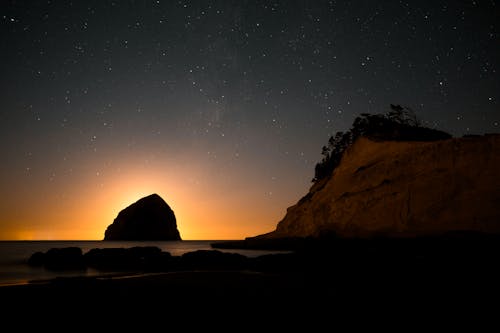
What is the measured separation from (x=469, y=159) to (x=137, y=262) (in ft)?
85.9

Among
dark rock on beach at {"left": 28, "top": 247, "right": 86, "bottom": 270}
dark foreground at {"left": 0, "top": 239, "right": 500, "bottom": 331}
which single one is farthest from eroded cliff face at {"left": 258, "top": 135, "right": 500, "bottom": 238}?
dark rock on beach at {"left": 28, "top": 247, "right": 86, "bottom": 270}

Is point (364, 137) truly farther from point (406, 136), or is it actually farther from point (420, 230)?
point (420, 230)

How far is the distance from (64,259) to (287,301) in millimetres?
22048

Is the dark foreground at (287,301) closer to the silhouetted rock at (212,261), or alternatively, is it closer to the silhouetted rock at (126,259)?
the silhouetted rock at (212,261)

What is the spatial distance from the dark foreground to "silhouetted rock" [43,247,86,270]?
1456 cm

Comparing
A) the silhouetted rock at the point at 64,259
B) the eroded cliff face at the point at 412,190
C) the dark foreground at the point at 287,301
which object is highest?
the eroded cliff face at the point at 412,190

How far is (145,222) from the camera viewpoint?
521ft

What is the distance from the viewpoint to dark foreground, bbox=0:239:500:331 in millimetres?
5930

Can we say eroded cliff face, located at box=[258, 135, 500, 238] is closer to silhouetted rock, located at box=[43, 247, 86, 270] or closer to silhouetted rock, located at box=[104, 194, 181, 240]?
silhouetted rock, located at box=[43, 247, 86, 270]

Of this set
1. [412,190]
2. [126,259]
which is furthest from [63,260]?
[412,190]

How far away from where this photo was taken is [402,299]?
25.9 ft

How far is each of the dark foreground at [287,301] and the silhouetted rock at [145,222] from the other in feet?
508

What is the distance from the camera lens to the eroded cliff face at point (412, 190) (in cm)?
2734

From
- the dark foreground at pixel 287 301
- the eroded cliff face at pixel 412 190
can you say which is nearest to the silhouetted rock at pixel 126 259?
the dark foreground at pixel 287 301
